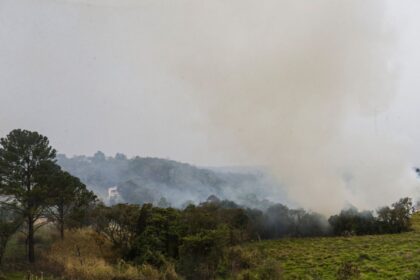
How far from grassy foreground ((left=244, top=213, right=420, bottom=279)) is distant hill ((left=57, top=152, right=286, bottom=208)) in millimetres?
40148

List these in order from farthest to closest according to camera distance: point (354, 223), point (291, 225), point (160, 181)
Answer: point (160, 181) < point (291, 225) < point (354, 223)

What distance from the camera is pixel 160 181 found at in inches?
5384

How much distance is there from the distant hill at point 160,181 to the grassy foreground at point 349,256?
40.1 meters

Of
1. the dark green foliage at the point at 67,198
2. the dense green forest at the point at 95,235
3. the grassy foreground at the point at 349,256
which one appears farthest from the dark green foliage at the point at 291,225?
the dark green foliage at the point at 67,198

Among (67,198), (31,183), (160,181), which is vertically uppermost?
(160,181)

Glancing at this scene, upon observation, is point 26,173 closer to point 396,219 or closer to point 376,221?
point 376,221

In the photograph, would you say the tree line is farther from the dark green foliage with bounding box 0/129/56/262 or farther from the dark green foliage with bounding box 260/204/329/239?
the dark green foliage with bounding box 260/204/329/239

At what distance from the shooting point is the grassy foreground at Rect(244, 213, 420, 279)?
25.4 meters

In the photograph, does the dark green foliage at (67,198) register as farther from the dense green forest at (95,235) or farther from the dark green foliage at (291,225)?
the dark green foliage at (291,225)

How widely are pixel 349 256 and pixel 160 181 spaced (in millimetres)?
109950

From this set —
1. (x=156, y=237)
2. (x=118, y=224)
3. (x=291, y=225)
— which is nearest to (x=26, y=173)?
(x=118, y=224)

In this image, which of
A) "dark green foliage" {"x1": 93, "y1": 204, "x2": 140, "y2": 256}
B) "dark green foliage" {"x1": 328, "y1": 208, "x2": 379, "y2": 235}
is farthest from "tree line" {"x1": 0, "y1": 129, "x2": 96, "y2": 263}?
"dark green foliage" {"x1": 328, "y1": 208, "x2": 379, "y2": 235}

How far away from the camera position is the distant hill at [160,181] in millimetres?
105125

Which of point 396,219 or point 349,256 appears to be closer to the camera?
point 349,256
